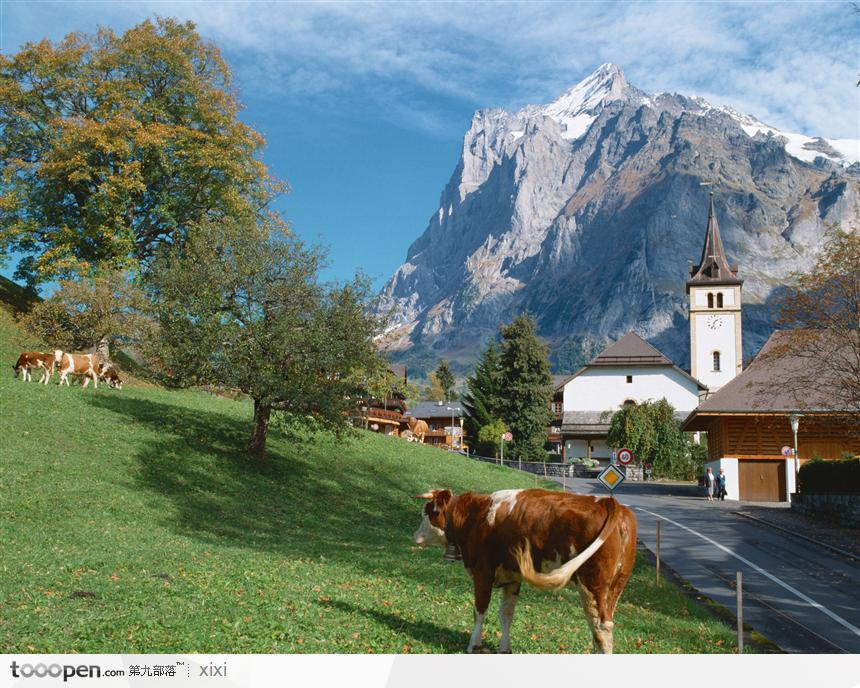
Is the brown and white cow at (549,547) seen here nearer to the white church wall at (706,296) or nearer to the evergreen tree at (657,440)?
the evergreen tree at (657,440)

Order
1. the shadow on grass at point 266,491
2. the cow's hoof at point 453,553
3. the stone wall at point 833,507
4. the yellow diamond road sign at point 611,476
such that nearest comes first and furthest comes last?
the cow's hoof at point 453,553, the shadow on grass at point 266,491, the yellow diamond road sign at point 611,476, the stone wall at point 833,507

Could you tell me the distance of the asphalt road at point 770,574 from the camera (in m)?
13.8

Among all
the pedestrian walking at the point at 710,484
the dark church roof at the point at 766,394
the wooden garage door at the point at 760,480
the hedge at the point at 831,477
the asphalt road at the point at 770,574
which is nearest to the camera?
the asphalt road at the point at 770,574

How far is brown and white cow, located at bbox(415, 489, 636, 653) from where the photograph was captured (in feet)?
26.2

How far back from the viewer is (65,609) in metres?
9.99

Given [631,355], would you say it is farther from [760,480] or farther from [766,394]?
[766,394]

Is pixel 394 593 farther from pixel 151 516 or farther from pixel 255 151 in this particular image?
pixel 255 151

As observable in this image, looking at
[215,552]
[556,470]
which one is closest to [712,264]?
[556,470]

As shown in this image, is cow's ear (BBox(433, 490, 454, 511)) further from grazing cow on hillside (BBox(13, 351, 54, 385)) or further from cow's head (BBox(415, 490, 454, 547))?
grazing cow on hillside (BBox(13, 351, 54, 385))

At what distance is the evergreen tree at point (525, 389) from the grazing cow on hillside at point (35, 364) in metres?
54.4

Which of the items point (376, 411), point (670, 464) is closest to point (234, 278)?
point (670, 464)

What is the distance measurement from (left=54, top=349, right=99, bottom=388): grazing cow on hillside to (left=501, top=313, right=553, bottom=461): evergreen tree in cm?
5261

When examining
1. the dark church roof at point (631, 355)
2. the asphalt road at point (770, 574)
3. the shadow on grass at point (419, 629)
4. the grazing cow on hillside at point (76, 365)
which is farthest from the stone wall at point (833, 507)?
the dark church roof at point (631, 355)
